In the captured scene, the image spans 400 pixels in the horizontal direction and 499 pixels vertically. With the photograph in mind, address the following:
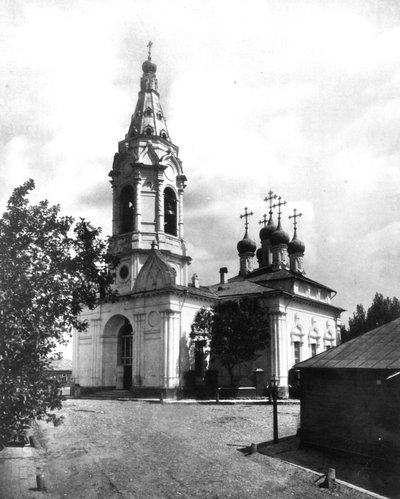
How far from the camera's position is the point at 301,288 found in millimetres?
39781

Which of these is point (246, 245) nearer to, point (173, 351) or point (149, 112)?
point (149, 112)

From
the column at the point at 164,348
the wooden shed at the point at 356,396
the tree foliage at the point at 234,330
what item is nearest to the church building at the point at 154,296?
the column at the point at 164,348

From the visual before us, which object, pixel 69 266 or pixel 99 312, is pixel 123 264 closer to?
pixel 99 312

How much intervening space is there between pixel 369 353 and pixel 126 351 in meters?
23.1

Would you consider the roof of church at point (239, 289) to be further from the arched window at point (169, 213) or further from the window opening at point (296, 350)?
the arched window at point (169, 213)

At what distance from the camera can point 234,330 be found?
31.9m

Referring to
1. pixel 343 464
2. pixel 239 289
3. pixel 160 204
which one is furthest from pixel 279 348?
pixel 343 464

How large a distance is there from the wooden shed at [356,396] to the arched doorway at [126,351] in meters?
20.3

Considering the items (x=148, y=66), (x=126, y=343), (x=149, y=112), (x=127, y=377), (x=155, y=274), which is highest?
(x=148, y=66)

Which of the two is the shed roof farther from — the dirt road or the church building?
the church building

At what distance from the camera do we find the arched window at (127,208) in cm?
3613

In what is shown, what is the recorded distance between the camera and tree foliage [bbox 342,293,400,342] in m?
62.3

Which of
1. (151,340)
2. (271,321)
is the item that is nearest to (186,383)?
(151,340)

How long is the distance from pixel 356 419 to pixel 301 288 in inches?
1012
